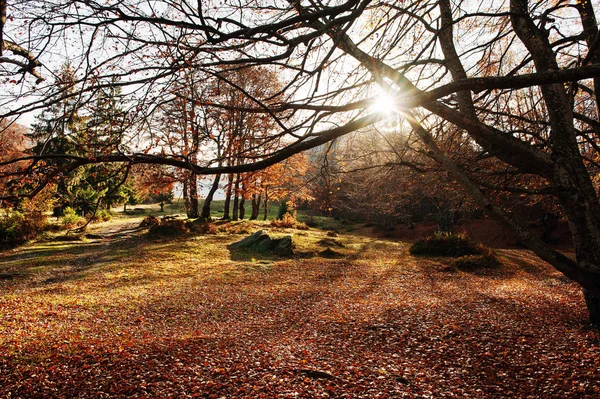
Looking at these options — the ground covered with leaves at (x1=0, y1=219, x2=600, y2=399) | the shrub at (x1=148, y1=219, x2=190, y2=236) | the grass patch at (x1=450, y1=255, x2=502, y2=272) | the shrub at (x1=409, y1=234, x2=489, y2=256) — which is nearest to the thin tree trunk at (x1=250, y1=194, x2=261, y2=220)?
the shrub at (x1=148, y1=219, x2=190, y2=236)

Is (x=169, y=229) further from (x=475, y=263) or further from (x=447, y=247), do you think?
(x=475, y=263)

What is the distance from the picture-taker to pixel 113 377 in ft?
11.8

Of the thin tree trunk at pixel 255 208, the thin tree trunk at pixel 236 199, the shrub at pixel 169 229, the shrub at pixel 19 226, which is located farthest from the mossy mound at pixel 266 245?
the thin tree trunk at pixel 255 208

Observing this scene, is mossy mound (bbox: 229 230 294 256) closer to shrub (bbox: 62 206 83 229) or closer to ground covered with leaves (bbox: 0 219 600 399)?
ground covered with leaves (bbox: 0 219 600 399)

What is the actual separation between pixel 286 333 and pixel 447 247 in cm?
1040

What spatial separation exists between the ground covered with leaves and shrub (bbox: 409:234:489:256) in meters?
2.59

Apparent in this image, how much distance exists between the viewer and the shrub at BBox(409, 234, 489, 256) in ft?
41.9

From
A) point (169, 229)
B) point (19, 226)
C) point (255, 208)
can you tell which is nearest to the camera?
point (19, 226)

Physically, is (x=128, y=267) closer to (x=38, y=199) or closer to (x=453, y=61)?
(x=38, y=199)

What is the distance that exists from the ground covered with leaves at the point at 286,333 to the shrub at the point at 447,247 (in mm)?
2589

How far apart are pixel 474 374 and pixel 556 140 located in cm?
328

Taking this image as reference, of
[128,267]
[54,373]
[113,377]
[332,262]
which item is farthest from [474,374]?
[128,267]

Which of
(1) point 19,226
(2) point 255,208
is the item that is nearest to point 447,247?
(2) point 255,208

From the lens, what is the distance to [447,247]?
13.3 m
